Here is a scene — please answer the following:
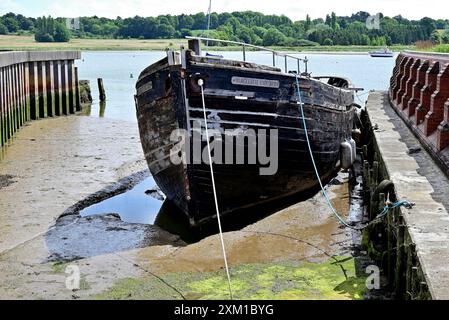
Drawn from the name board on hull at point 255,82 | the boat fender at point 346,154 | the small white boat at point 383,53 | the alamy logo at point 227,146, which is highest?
the small white boat at point 383,53

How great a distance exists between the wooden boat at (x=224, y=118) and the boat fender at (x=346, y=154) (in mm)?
1729

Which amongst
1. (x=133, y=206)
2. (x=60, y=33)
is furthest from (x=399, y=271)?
(x=60, y=33)

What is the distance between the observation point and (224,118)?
36.0 feet

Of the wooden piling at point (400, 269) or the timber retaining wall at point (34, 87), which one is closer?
the wooden piling at point (400, 269)

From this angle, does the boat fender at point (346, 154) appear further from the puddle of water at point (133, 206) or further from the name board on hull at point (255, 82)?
the puddle of water at point (133, 206)

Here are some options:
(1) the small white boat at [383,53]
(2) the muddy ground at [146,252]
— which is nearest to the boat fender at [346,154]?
(2) the muddy ground at [146,252]

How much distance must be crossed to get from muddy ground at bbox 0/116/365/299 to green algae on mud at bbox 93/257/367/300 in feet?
0.04

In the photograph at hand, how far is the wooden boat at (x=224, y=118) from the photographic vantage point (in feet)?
35.4

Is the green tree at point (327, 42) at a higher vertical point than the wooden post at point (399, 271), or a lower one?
higher

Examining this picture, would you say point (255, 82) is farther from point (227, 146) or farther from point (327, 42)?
point (327, 42)

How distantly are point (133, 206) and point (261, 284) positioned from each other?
5581 millimetres

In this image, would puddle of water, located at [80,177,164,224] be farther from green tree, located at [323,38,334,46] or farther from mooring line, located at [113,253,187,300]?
green tree, located at [323,38,334,46]

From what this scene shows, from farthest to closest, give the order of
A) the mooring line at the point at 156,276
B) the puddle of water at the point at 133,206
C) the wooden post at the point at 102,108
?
the wooden post at the point at 102,108 < the puddle of water at the point at 133,206 < the mooring line at the point at 156,276
